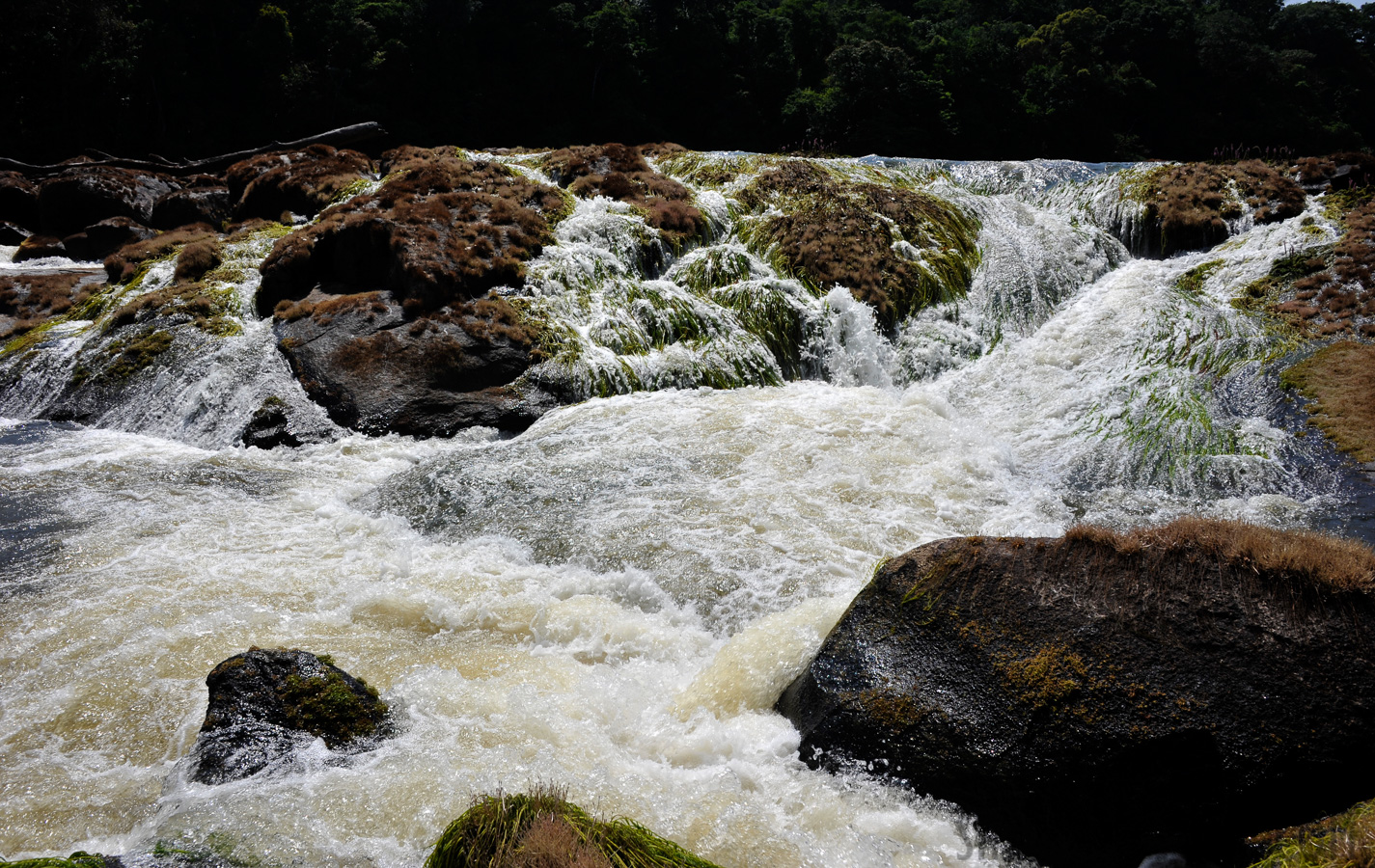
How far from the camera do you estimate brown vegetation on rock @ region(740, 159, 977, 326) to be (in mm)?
15891

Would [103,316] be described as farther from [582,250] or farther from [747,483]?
[747,483]

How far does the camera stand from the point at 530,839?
339cm

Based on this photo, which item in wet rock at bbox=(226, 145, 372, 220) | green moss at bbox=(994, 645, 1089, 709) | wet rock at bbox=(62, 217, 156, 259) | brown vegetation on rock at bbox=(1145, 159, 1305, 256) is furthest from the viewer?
wet rock at bbox=(62, 217, 156, 259)

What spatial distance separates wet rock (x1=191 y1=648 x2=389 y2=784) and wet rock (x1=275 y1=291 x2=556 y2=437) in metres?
7.13

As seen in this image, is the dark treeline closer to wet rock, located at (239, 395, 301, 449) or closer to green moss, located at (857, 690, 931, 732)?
wet rock, located at (239, 395, 301, 449)

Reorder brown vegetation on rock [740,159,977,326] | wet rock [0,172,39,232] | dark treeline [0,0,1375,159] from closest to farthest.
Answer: brown vegetation on rock [740,159,977,326] < wet rock [0,172,39,232] < dark treeline [0,0,1375,159]

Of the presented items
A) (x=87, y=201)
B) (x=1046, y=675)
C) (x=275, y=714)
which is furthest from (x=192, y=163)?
(x=1046, y=675)

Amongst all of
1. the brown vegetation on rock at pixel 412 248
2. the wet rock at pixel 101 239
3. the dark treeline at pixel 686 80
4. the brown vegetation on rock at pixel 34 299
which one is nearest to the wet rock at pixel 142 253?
the brown vegetation on rock at pixel 34 299

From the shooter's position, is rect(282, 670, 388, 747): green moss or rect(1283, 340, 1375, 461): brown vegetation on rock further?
rect(1283, 340, 1375, 461): brown vegetation on rock

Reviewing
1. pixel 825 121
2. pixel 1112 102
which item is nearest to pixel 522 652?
pixel 825 121

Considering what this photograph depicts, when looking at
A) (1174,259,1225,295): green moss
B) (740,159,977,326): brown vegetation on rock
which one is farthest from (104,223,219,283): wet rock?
(1174,259,1225,295): green moss

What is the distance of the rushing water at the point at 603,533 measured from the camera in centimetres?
456

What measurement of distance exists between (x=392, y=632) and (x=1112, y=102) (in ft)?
183

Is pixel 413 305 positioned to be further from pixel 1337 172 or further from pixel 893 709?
pixel 1337 172
